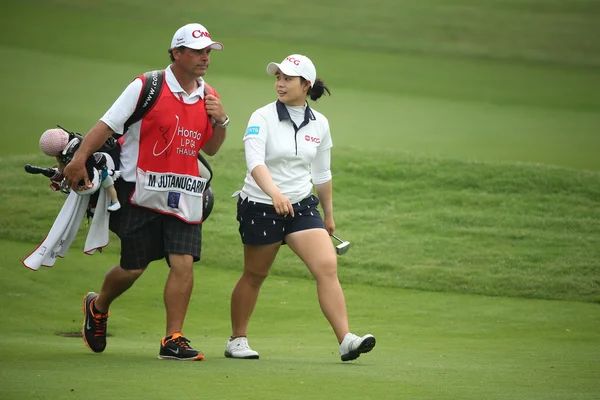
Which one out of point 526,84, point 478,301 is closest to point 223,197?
point 478,301

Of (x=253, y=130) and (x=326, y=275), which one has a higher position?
(x=253, y=130)

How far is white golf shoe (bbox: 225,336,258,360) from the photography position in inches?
250

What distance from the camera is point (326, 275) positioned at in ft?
20.1

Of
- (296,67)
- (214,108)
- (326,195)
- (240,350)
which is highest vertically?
(296,67)

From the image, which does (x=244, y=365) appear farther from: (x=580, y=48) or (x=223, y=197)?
(x=580, y=48)

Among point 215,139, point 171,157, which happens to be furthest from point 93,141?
point 215,139

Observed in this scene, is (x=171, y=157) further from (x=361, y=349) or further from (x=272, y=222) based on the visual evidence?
(x=361, y=349)

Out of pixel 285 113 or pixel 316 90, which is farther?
pixel 316 90

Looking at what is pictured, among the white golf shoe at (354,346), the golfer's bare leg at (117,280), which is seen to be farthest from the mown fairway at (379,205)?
the golfer's bare leg at (117,280)

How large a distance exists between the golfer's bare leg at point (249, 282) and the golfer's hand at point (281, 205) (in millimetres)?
520

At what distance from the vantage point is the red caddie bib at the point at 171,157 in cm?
606

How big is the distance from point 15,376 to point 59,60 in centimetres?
1316

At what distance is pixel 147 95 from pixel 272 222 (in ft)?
3.27

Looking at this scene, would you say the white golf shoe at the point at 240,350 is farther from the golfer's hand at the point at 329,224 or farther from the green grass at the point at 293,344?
the golfer's hand at the point at 329,224
